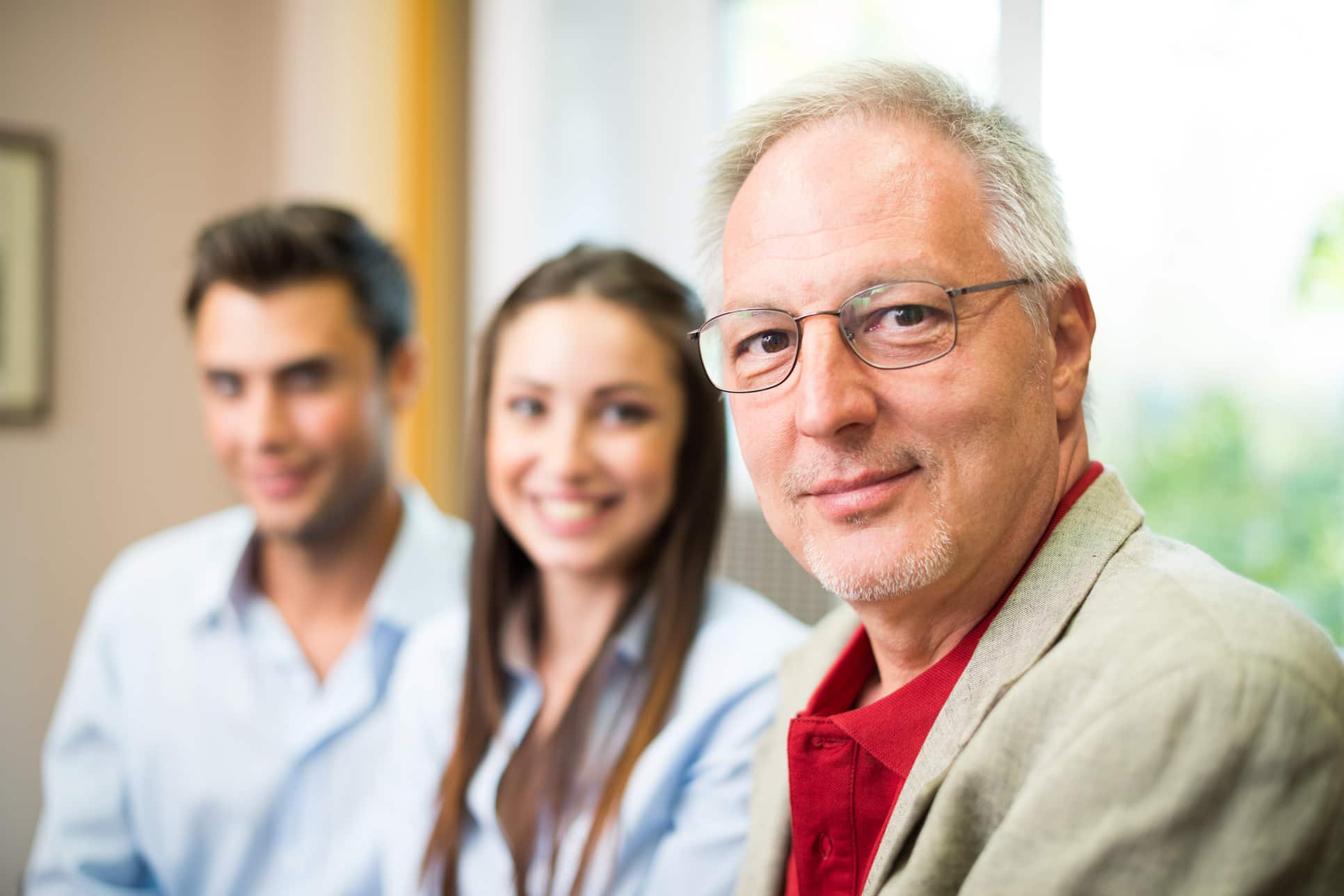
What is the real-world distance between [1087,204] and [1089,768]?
1.53 metres

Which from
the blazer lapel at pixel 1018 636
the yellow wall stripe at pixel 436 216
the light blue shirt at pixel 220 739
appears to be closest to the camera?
the blazer lapel at pixel 1018 636

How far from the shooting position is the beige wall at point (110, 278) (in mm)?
2627

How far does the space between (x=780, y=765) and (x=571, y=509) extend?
509 mm

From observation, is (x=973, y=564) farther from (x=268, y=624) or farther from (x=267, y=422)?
(x=268, y=624)

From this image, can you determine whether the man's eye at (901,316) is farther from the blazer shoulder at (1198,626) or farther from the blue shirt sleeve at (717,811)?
the blue shirt sleeve at (717,811)

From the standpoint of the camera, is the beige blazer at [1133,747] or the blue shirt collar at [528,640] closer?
the beige blazer at [1133,747]

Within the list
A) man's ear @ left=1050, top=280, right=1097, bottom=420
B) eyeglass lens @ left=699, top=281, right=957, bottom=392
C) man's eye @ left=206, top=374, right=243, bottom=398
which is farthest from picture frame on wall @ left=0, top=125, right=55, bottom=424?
man's ear @ left=1050, top=280, right=1097, bottom=420

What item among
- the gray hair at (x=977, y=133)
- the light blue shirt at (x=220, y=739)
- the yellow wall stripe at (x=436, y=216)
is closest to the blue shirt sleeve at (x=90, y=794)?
the light blue shirt at (x=220, y=739)

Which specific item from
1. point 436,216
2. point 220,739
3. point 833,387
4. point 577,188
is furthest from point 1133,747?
point 436,216

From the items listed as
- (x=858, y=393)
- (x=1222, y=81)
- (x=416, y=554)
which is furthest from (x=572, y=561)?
(x=1222, y=81)

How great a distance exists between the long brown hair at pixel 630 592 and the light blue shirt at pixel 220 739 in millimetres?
315

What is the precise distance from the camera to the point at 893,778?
979 mm

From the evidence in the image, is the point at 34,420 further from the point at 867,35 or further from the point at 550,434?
the point at 867,35

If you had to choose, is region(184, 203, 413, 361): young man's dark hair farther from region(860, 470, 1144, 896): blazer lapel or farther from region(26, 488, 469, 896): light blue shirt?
region(860, 470, 1144, 896): blazer lapel
